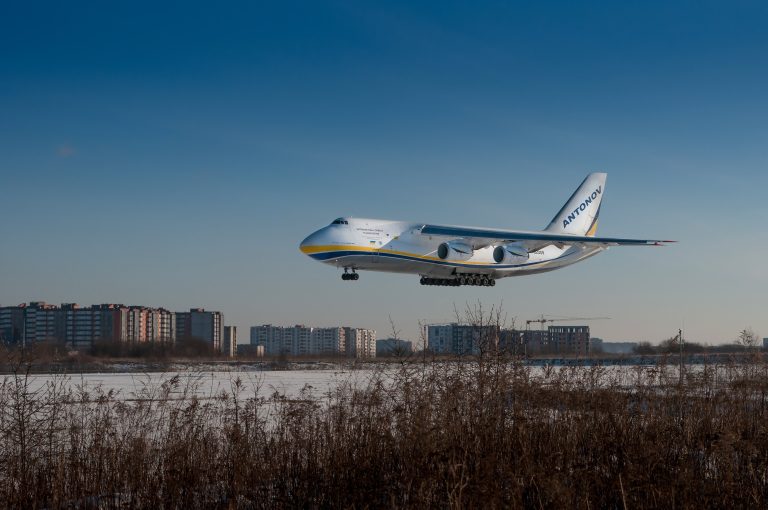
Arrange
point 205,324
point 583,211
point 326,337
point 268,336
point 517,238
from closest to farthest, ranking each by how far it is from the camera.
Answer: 1. point 517,238
2. point 583,211
3. point 205,324
4. point 268,336
5. point 326,337

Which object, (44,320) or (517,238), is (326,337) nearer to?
(44,320)

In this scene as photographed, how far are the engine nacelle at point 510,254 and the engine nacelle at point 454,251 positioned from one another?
208cm

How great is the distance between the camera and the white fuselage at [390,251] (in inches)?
1312

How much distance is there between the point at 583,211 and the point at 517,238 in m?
13.7

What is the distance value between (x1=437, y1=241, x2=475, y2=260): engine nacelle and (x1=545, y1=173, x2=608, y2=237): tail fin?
45.3 ft

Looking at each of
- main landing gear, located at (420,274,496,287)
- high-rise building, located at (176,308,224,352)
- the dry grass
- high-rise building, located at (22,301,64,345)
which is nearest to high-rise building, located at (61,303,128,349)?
high-rise building, located at (22,301,64,345)

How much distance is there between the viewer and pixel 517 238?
38.0 metres

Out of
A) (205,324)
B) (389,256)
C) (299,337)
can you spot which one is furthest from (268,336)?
(389,256)

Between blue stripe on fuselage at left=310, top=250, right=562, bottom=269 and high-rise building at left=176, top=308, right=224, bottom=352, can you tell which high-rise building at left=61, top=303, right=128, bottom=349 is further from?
blue stripe on fuselage at left=310, top=250, right=562, bottom=269

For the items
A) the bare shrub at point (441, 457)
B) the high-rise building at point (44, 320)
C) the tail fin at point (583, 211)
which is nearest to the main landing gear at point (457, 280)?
the tail fin at point (583, 211)

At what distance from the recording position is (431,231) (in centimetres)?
3606

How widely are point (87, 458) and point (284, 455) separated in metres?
2.09

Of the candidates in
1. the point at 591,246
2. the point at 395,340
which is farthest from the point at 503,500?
the point at 591,246

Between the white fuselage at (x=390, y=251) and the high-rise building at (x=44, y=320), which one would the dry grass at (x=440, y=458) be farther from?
the high-rise building at (x=44, y=320)
